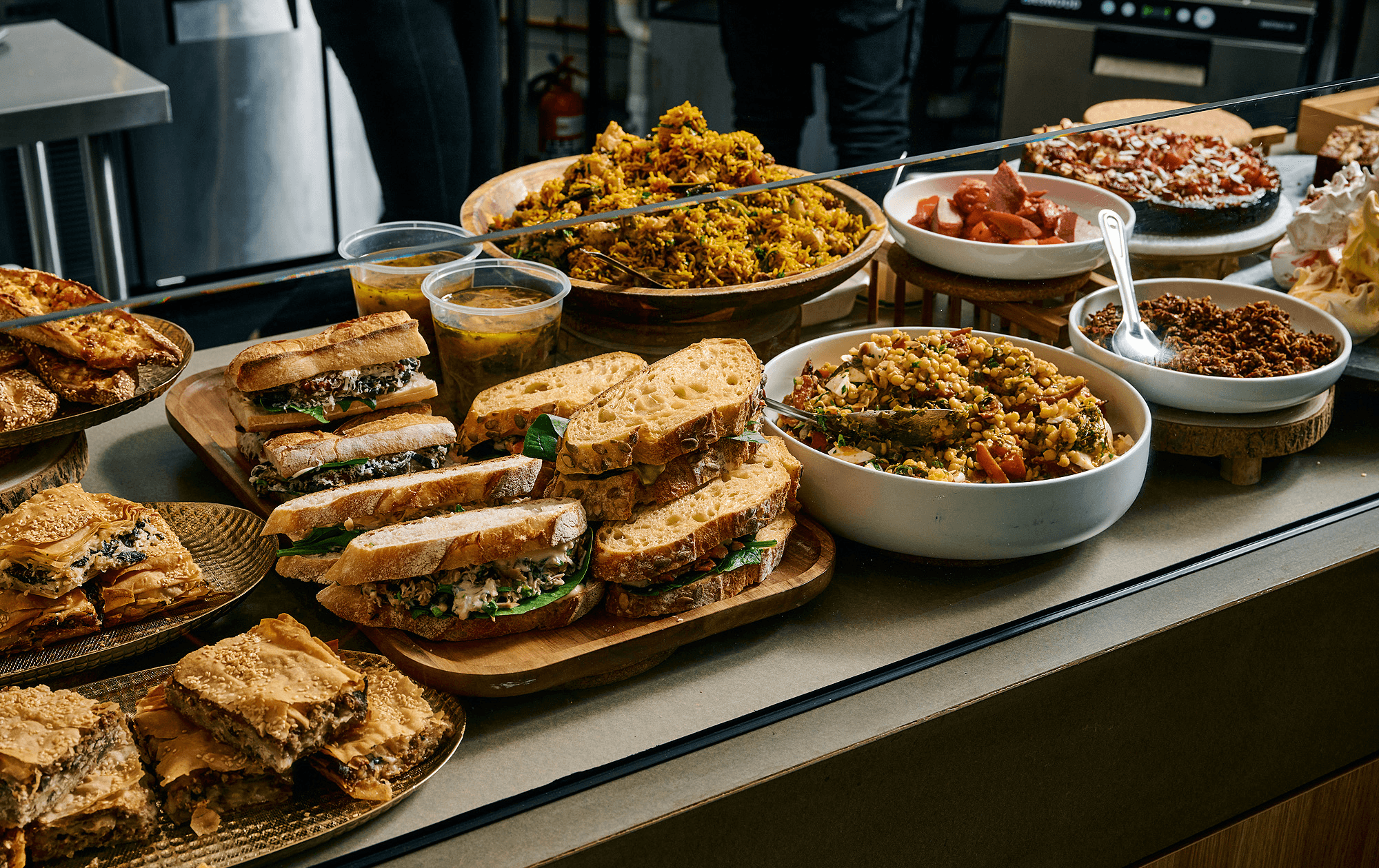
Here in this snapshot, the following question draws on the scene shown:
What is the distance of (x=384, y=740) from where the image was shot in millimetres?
880

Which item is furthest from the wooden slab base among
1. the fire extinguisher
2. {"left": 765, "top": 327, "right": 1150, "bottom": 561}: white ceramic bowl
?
the fire extinguisher

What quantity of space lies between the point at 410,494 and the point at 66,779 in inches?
14.3

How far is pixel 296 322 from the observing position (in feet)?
4.14

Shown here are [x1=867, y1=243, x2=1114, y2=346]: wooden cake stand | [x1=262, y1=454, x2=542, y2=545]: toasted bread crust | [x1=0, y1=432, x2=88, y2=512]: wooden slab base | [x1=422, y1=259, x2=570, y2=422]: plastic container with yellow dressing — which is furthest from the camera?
[x1=867, y1=243, x2=1114, y2=346]: wooden cake stand

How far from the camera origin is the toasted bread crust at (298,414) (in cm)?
119

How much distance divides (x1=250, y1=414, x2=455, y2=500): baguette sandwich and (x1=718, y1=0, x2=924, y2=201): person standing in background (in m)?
2.03

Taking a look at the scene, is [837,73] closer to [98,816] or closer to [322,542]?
[322,542]

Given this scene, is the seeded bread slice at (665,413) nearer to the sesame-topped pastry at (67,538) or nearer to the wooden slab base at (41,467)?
the sesame-topped pastry at (67,538)

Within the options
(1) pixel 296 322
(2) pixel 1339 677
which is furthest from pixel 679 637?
(2) pixel 1339 677

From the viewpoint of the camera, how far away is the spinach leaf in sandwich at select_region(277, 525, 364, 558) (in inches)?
40.4

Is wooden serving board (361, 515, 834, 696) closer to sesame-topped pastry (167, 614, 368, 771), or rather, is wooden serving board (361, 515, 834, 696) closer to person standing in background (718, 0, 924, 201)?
sesame-topped pastry (167, 614, 368, 771)

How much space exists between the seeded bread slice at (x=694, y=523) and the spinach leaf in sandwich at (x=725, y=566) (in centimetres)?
1

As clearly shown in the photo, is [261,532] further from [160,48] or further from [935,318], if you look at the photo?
[160,48]

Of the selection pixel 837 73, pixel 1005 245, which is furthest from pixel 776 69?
Answer: pixel 1005 245
